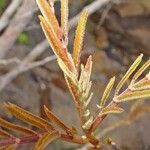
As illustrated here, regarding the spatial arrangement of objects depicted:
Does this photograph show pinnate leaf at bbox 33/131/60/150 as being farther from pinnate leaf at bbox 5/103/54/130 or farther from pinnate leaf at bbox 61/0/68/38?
pinnate leaf at bbox 61/0/68/38

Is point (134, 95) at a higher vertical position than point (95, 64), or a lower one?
higher

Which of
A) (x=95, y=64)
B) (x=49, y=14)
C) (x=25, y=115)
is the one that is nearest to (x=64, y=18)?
(x=49, y=14)

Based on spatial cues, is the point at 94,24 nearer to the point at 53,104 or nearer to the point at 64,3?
the point at 53,104

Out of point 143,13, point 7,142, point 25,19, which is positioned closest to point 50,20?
point 7,142

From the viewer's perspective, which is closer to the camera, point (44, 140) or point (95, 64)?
point (44, 140)

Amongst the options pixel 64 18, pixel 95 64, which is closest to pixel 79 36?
pixel 64 18

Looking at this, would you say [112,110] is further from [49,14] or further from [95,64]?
[95,64]

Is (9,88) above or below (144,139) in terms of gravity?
above

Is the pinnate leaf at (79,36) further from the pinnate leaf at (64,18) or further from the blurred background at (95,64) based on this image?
the blurred background at (95,64)

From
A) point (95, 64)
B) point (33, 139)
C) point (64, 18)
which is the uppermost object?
point (64, 18)
